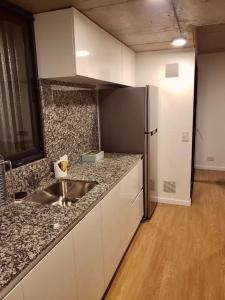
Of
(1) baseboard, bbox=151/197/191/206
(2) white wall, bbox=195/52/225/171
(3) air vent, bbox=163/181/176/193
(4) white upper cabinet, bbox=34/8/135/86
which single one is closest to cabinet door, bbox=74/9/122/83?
(4) white upper cabinet, bbox=34/8/135/86

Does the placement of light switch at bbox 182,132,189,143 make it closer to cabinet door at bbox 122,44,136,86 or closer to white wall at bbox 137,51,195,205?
white wall at bbox 137,51,195,205

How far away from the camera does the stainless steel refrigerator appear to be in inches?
107

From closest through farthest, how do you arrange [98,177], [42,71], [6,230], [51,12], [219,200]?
[6,230], [51,12], [42,71], [98,177], [219,200]

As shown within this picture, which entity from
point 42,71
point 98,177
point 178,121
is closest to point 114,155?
point 98,177

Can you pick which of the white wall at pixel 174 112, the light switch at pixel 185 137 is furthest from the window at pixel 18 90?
the light switch at pixel 185 137

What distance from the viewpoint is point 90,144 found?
2.85 meters

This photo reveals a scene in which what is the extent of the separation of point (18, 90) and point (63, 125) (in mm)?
565

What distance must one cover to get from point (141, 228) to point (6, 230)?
76.3 inches

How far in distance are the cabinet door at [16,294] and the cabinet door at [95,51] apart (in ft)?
4.57

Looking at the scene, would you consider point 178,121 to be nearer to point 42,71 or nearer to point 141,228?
point 141,228

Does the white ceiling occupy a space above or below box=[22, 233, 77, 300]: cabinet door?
above

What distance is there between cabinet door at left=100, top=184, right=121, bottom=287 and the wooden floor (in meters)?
0.20

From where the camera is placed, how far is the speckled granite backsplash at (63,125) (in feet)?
6.38

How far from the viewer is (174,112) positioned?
126 inches
